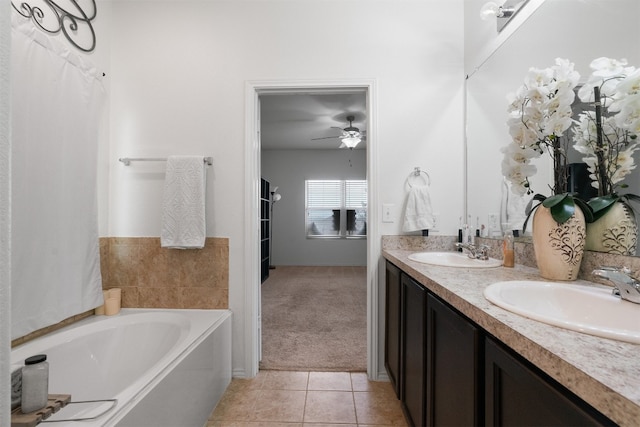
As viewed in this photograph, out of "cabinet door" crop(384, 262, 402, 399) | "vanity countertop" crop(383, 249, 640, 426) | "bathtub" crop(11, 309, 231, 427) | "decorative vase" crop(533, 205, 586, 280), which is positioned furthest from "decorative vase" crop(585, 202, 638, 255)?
"bathtub" crop(11, 309, 231, 427)

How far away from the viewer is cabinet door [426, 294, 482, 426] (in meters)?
0.80

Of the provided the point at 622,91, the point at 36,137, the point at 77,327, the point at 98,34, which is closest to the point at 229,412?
the point at 77,327

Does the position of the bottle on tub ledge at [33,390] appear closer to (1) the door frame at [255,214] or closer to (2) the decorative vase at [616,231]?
(1) the door frame at [255,214]

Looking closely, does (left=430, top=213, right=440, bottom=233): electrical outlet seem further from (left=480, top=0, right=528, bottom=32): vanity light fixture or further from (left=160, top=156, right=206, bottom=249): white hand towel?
(left=160, top=156, right=206, bottom=249): white hand towel

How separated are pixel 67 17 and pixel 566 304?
9.06ft

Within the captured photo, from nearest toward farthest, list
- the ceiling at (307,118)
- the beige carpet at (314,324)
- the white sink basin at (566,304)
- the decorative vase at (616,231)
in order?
the white sink basin at (566,304), the decorative vase at (616,231), the beige carpet at (314,324), the ceiling at (307,118)

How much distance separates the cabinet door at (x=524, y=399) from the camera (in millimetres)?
480

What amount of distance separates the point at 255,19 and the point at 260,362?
2438mm

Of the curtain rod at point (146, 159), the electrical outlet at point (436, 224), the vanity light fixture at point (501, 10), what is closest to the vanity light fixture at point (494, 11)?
the vanity light fixture at point (501, 10)

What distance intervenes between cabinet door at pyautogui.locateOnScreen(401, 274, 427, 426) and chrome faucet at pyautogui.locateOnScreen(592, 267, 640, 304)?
54 cm

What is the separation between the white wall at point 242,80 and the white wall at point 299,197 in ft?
14.1

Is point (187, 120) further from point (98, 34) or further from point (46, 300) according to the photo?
point (46, 300)

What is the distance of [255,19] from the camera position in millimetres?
2039

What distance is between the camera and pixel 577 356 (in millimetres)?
481
